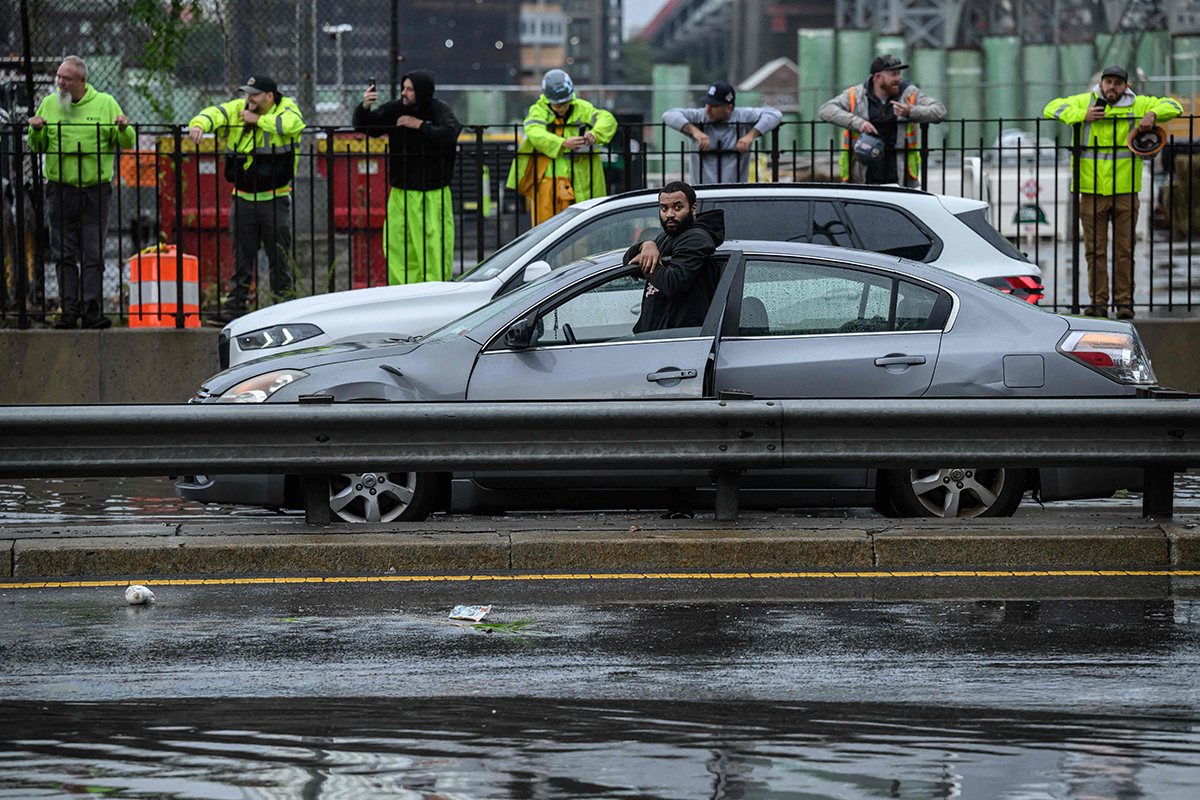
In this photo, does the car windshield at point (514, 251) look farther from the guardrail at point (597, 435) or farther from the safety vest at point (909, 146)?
the safety vest at point (909, 146)

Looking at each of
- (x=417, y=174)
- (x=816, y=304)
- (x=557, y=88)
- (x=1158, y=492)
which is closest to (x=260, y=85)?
(x=417, y=174)

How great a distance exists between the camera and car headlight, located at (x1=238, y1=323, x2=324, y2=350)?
9508 mm

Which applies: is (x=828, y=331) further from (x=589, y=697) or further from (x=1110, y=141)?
(x=1110, y=141)

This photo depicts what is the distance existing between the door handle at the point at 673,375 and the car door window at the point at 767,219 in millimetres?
2432

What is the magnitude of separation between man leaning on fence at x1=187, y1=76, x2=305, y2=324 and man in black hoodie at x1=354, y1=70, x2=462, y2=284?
641mm

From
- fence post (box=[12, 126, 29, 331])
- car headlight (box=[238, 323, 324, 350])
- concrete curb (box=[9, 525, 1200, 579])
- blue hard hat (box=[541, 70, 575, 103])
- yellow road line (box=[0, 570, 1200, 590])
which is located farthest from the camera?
blue hard hat (box=[541, 70, 575, 103])

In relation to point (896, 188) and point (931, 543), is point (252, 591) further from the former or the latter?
point (896, 188)

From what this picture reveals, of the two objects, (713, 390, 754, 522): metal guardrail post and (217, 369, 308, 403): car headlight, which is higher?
(217, 369, 308, 403): car headlight

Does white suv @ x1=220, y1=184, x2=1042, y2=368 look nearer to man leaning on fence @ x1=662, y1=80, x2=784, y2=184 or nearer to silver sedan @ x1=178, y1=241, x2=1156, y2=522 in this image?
silver sedan @ x1=178, y1=241, x2=1156, y2=522

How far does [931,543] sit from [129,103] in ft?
46.4

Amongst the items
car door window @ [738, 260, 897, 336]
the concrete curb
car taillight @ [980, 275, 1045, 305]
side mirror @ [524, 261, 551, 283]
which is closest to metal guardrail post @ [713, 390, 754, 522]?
the concrete curb

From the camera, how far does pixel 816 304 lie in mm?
7961

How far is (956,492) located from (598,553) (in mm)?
1937

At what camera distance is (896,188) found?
10.0 m
